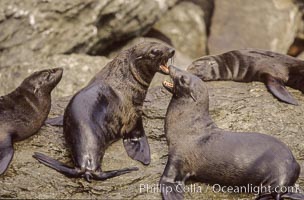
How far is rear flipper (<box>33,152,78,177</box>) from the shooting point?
7180mm

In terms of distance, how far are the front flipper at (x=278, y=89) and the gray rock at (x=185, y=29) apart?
451 centimetres

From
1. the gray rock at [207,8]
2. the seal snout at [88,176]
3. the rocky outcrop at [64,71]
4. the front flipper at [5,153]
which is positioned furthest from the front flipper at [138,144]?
the gray rock at [207,8]

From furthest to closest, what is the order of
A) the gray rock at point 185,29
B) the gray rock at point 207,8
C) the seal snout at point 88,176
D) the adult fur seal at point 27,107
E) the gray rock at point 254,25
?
1. the gray rock at point 207,8
2. the gray rock at point 254,25
3. the gray rock at point 185,29
4. the adult fur seal at point 27,107
5. the seal snout at point 88,176

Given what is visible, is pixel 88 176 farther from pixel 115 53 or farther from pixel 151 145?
pixel 115 53

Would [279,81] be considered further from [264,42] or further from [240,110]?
[264,42]

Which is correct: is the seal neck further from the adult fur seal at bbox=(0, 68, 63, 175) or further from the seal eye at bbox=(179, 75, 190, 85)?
the adult fur seal at bbox=(0, 68, 63, 175)

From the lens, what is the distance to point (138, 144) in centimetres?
789

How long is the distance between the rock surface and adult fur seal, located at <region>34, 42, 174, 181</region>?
96 mm

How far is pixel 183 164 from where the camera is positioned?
7.31 m

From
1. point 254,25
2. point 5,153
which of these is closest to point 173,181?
point 5,153

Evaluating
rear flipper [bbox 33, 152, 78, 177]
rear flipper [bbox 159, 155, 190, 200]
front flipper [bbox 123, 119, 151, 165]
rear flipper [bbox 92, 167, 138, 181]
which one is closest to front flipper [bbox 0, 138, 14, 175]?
rear flipper [bbox 33, 152, 78, 177]

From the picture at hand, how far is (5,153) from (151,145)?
4.70 ft

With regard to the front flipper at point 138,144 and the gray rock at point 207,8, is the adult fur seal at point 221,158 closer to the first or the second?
the front flipper at point 138,144

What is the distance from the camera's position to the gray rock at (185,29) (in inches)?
564
